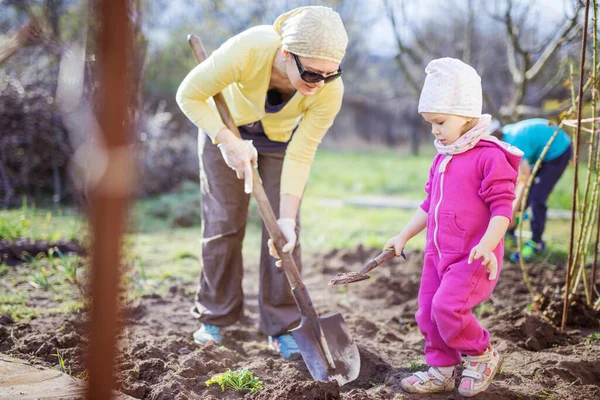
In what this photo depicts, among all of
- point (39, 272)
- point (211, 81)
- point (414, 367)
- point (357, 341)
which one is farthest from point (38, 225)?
point (414, 367)

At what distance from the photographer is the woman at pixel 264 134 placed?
102 inches

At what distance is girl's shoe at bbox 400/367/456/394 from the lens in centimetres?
236

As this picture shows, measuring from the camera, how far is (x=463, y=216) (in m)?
2.21

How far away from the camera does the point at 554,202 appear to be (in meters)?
7.58

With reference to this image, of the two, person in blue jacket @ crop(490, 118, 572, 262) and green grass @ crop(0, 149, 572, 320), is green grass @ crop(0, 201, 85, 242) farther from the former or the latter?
person in blue jacket @ crop(490, 118, 572, 262)

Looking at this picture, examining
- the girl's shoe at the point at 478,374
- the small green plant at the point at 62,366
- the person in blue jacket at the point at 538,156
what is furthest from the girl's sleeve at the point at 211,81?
the person in blue jacket at the point at 538,156

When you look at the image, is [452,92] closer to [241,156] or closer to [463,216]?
[463,216]

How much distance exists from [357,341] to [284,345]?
403 millimetres

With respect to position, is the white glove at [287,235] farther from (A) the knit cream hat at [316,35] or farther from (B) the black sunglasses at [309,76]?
(A) the knit cream hat at [316,35]

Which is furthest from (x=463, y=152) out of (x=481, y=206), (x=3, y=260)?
(x=3, y=260)

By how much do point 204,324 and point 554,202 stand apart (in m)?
5.84

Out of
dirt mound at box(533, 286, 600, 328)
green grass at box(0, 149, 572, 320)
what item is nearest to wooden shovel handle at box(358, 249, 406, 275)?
green grass at box(0, 149, 572, 320)

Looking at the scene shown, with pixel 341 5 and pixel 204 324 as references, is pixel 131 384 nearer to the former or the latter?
pixel 204 324

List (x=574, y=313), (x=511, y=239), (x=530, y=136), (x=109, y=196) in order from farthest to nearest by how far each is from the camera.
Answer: (x=511, y=239), (x=530, y=136), (x=574, y=313), (x=109, y=196)
